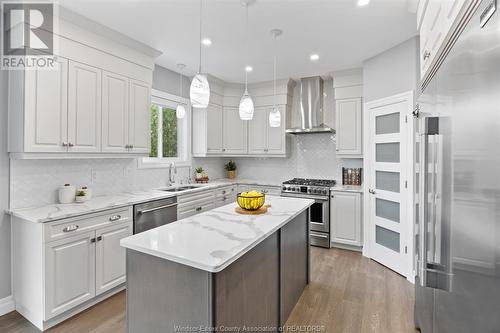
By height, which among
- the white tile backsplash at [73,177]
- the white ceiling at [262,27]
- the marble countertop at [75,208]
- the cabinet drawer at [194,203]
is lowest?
the cabinet drawer at [194,203]

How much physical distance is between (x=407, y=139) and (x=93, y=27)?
12.2ft

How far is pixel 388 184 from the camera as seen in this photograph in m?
3.40

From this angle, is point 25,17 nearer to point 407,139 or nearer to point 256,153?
point 256,153

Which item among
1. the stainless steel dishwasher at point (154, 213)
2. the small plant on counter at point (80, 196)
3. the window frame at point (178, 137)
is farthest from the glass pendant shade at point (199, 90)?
the window frame at point (178, 137)

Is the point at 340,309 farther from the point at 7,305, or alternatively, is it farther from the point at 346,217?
the point at 7,305

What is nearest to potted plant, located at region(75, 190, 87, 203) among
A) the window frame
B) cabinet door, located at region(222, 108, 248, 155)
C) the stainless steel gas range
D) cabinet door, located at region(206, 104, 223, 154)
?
the window frame

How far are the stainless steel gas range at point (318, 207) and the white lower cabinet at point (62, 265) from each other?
109 inches

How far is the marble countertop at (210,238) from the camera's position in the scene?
4.19ft

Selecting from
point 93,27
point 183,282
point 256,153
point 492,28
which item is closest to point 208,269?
point 183,282

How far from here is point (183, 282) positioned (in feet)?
4.42

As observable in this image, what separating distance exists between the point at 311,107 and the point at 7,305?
4.66 m

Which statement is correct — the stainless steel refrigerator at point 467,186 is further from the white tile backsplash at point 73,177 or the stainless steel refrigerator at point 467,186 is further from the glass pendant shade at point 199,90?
the white tile backsplash at point 73,177

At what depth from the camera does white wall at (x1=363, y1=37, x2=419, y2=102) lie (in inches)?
120

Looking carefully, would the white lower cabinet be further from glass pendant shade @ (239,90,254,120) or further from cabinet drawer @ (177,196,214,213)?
glass pendant shade @ (239,90,254,120)
